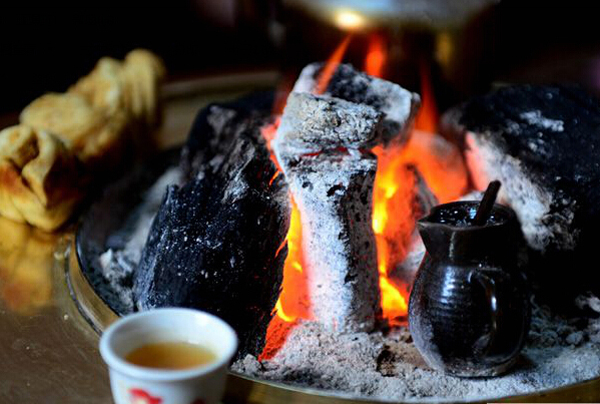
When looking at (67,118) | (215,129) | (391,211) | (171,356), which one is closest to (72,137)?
(67,118)

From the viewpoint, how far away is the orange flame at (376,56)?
1835 millimetres

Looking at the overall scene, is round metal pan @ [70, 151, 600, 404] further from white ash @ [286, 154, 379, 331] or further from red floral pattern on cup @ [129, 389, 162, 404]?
white ash @ [286, 154, 379, 331]

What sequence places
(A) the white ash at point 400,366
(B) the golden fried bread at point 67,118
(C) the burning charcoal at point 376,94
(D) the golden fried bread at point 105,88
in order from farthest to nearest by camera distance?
(D) the golden fried bread at point 105,88 → (B) the golden fried bread at point 67,118 → (C) the burning charcoal at point 376,94 → (A) the white ash at point 400,366

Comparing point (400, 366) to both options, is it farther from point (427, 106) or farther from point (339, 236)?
point (427, 106)

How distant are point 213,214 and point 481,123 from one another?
2.09 ft

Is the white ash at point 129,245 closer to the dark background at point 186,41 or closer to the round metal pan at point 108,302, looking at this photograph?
the round metal pan at point 108,302

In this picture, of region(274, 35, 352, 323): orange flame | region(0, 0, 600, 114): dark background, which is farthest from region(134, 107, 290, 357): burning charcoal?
region(0, 0, 600, 114): dark background

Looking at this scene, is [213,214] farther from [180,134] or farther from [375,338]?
[180,134]

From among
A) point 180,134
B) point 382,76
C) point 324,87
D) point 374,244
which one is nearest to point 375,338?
point 374,244

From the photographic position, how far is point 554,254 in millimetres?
1449

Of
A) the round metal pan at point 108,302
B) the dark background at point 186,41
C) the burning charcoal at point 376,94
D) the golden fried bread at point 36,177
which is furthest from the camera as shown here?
the dark background at point 186,41

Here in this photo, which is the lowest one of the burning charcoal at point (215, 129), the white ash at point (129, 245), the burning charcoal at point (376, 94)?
the white ash at point (129, 245)

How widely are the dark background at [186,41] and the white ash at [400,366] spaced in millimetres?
1160

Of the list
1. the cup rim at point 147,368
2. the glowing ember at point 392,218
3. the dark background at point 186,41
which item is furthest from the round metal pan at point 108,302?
the dark background at point 186,41
